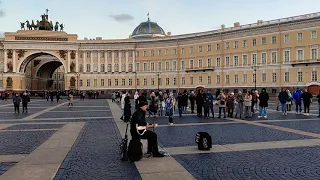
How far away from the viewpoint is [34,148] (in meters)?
10.7

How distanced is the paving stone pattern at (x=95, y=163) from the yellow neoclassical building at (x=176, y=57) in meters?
51.4

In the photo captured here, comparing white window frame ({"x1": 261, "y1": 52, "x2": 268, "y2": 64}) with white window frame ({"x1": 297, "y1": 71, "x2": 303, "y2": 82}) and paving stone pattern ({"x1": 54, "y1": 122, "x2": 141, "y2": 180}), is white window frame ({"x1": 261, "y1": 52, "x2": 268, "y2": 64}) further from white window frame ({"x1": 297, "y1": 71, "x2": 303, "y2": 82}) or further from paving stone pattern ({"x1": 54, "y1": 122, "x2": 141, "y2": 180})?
paving stone pattern ({"x1": 54, "y1": 122, "x2": 141, "y2": 180})

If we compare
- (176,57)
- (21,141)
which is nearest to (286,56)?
(176,57)

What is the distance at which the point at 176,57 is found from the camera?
79.8 metres

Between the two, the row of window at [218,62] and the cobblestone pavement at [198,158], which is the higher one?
the row of window at [218,62]

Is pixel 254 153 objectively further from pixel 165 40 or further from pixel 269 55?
pixel 165 40

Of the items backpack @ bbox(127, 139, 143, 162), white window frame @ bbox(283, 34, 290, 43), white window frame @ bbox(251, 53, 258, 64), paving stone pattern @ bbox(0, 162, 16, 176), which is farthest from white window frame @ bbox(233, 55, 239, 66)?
paving stone pattern @ bbox(0, 162, 16, 176)

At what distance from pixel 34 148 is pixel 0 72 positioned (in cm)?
8158

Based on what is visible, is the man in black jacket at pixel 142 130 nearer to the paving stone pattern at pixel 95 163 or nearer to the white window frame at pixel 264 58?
the paving stone pattern at pixel 95 163

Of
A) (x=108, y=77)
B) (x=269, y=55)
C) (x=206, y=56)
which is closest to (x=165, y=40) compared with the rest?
(x=206, y=56)

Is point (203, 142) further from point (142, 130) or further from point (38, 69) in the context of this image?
point (38, 69)

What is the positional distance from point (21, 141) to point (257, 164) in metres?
8.22

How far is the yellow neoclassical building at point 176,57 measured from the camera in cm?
5822

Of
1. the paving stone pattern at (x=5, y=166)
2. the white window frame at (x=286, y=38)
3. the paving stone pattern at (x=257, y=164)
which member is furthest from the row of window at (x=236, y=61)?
the paving stone pattern at (x=5, y=166)
